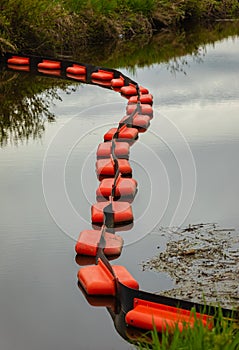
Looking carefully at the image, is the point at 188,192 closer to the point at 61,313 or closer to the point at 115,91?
the point at 61,313

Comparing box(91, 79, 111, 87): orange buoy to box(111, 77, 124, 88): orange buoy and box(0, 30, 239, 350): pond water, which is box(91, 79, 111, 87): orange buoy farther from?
box(0, 30, 239, 350): pond water

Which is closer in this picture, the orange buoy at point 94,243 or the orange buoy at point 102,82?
the orange buoy at point 94,243

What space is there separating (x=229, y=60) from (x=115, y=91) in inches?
189

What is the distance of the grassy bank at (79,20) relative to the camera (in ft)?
61.1

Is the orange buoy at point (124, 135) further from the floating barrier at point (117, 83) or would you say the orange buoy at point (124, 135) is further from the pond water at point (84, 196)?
the floating barrier at point (117, 83)

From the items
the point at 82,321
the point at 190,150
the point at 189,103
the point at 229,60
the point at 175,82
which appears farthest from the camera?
the point at 229,60

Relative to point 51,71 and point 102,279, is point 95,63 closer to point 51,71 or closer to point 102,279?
point 51,71

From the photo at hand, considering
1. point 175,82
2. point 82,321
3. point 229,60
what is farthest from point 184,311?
point 229,60

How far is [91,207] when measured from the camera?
7965 mm

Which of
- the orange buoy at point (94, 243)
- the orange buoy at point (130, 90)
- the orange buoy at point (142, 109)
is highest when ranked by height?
the orange buoy at point (130, 90)

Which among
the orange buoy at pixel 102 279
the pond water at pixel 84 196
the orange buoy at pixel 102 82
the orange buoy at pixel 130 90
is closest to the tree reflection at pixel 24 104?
the pond water at pixel 84 196

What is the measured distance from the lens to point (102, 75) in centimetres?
1598

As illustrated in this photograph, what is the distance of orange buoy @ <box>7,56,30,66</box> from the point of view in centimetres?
1730

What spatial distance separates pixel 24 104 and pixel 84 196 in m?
5.15
